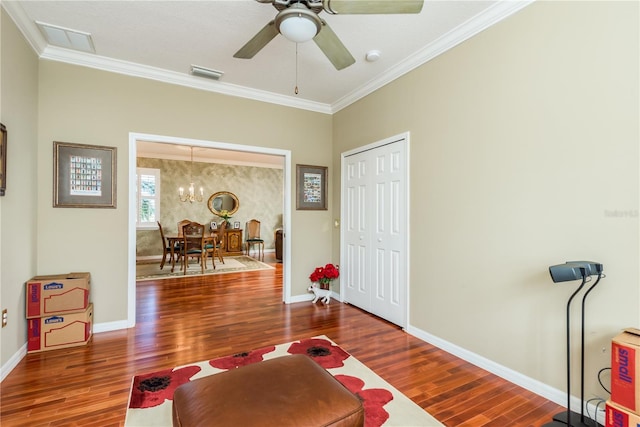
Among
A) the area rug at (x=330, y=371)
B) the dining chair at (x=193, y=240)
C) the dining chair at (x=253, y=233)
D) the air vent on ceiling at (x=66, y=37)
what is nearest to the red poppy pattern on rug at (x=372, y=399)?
the area rug at (x=330, y=371)

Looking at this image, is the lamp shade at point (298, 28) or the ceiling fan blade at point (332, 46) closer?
the lamp shade at point (298, 28)

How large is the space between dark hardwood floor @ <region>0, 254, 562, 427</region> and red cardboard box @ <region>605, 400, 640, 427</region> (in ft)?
1.25

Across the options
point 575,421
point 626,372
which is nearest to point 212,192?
point 575,421

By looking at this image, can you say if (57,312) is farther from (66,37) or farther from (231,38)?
(231,38)

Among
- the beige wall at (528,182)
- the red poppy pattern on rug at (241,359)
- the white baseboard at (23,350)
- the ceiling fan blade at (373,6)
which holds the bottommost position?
the red poppy pattern on rug at (241,359)

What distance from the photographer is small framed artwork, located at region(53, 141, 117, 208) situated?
10.1ft

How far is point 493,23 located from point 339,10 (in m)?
1.40

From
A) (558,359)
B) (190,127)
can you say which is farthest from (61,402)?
(558,359)

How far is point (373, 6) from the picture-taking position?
1.79 meters

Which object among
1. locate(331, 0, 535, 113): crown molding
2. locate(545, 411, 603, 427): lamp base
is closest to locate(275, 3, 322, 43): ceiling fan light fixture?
locate(331, 0, 535, 113): crown molding

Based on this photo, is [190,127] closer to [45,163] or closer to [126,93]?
[126,93]

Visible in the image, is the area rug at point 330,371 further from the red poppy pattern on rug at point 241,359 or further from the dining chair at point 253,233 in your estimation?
the dining chair at point 253,233

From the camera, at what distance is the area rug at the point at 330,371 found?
185 centimetres

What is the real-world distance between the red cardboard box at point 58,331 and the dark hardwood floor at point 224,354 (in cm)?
7
